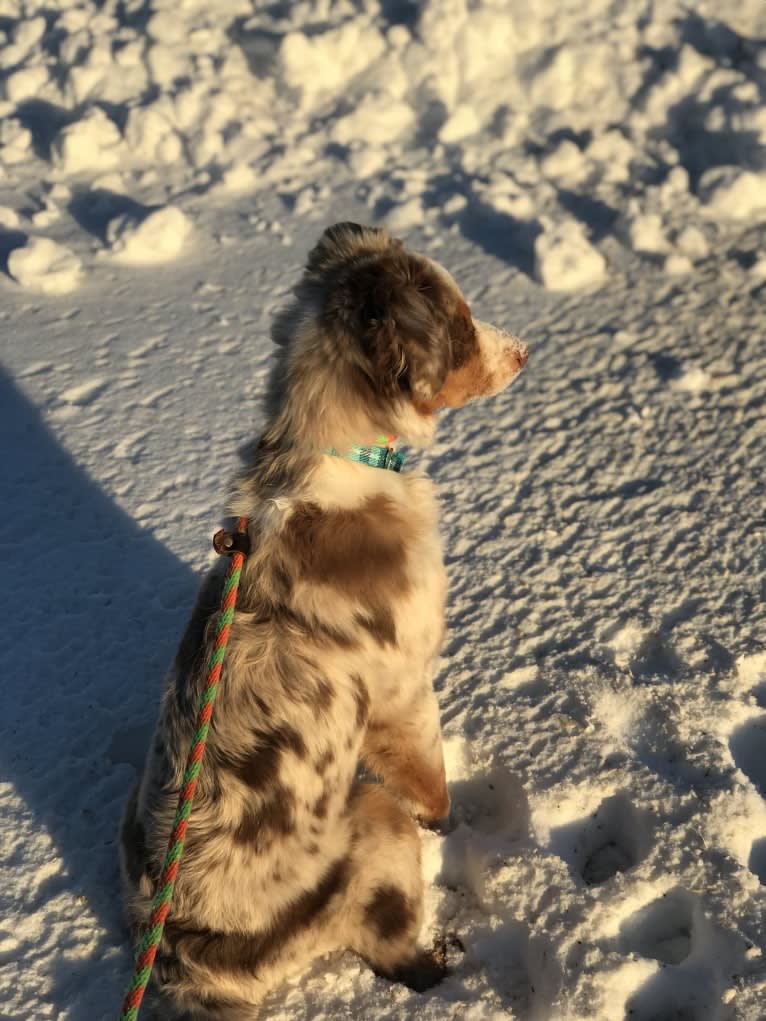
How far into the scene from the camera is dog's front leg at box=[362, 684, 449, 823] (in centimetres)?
290

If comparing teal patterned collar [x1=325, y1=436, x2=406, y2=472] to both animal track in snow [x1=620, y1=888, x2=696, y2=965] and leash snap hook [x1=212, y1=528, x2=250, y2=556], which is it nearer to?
leash snap hook [x1=212, y1=528, x2=250, y2=556]

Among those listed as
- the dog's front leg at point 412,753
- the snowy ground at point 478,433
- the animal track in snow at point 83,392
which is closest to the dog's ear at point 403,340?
the dog's front leg at point 412,753

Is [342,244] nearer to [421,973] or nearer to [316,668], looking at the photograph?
[316,668]

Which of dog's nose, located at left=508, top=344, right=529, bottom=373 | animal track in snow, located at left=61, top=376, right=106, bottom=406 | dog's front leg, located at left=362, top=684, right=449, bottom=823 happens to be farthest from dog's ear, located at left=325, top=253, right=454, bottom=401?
animal track in snow, located at left=61, top=376, right=106, bottom=406

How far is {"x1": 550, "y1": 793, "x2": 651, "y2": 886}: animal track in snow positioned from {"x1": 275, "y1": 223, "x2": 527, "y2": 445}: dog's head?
4.66 feet

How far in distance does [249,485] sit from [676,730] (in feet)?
5.54

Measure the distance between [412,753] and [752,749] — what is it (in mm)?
1176

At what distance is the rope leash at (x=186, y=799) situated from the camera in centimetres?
212

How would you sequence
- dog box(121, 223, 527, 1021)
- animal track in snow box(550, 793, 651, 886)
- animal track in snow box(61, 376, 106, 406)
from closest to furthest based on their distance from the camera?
1. dog box(121, 223, 527, 1021)
2. animal track in snow box(550, 793, 651, 886)
3. animal track in snow box(61, 376, 106, 406)

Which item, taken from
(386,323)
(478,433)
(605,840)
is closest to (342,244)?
(386,323)

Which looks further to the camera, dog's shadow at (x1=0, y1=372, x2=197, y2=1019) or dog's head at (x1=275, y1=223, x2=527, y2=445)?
dog's shadow at (x1=0, y1=372, x2=197, y2=1019)

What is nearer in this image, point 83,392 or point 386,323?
point 386,323

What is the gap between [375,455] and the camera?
272 cm

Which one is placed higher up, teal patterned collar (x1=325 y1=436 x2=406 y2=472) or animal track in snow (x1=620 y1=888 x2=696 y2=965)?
teal patterned collar (x1=325 y1=436 x2=406 y2=472)
